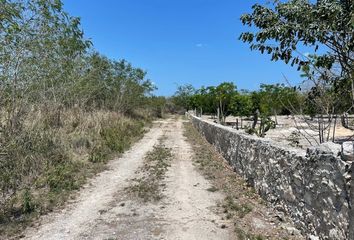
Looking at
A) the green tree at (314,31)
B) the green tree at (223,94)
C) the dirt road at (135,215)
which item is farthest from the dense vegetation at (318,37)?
the green tree at (223,94)

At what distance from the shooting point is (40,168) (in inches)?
296

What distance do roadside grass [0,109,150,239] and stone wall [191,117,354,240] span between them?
381 cm

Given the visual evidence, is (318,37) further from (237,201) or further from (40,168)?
(40,168)

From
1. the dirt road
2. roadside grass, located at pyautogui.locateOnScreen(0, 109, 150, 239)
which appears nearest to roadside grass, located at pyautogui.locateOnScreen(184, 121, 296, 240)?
the dirt road

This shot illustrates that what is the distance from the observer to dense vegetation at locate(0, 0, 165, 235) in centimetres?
583

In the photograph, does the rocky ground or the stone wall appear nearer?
the stone wall

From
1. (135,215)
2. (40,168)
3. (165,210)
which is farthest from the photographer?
(40,168)

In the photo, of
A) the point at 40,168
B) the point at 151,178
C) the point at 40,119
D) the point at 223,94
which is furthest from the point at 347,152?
the point at 223,94

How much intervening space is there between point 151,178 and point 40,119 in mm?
3360

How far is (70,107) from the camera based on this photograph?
13367mm

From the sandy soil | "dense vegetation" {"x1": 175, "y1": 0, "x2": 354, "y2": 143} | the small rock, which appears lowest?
the sandy soil

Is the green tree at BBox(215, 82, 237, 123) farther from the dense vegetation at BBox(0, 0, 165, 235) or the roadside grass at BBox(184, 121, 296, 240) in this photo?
the roadside grass at BBox(184, 121, 296, 240)

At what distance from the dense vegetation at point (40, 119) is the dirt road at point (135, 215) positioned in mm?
555

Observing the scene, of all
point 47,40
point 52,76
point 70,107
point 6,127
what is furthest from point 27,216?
point 70,107
